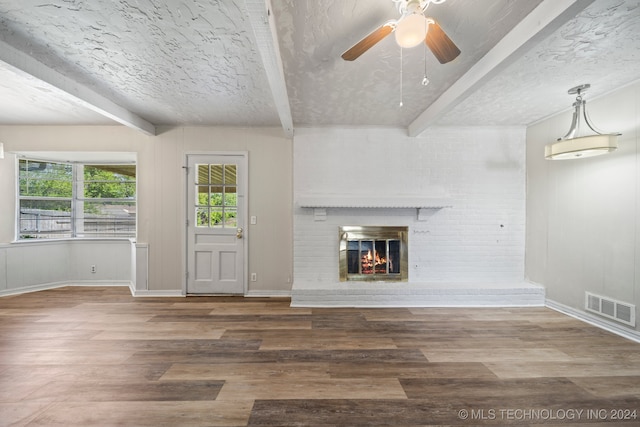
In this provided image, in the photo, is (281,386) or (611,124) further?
(611,124)

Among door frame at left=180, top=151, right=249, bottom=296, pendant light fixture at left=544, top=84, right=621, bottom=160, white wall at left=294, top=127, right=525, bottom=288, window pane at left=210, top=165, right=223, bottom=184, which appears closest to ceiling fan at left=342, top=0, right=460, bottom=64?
pendant light fixture at left=544, top=84, right=621, bottom=160

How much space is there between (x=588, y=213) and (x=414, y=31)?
300 cm

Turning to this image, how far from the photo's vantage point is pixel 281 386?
5.70ft

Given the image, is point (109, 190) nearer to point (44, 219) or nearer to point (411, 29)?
point (44, 219)

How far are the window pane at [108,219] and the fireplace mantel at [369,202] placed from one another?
3074mm

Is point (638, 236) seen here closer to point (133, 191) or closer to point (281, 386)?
point (281, 386)

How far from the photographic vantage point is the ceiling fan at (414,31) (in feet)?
4.22

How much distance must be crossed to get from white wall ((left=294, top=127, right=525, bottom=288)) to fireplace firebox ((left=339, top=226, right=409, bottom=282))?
0.37ft

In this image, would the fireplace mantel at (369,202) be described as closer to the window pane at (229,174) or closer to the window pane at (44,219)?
the window pane at (229,174)

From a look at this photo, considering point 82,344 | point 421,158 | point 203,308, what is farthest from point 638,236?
point 82,344

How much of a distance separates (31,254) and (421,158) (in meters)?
5.80

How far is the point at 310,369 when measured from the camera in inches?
75.7

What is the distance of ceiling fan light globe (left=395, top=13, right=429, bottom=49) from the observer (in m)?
1.27

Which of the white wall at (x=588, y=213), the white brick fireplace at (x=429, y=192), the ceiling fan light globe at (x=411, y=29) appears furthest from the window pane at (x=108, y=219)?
the white wall at (x=588, y=213)
